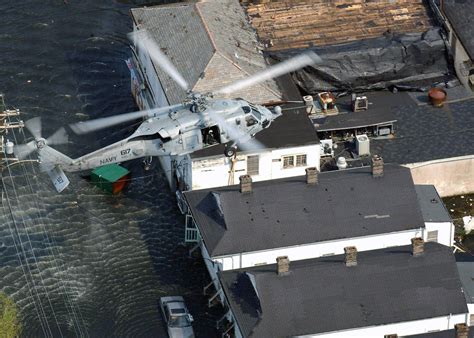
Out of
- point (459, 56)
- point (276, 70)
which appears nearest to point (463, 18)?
point (459, 56)

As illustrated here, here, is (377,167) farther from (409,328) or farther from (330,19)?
(330,19)

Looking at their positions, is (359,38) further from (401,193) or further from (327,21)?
(401,193)

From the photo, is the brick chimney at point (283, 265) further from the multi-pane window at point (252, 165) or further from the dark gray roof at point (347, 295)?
the multi-pane window at point (252, 165)

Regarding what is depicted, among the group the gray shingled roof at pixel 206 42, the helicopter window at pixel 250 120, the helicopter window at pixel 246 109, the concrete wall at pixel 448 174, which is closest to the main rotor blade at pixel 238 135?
the helicopter window at pixel 250 120

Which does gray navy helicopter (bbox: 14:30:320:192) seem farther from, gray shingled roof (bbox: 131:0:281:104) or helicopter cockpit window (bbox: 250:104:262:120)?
gray shingled roof (bbox: 131:0:281:104)

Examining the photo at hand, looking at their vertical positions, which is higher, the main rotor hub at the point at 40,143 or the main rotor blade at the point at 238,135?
the main rotor hub at the point at 40,143

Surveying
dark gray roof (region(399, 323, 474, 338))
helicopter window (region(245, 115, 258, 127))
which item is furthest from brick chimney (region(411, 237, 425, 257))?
helicopter window (region(245, 115, 258, 127))

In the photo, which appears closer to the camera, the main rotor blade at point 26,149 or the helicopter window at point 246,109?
the main rotor blade at point 26,149
